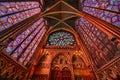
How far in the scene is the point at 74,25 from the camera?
12156 mm

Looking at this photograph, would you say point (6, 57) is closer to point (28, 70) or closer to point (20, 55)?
point (20, 55)

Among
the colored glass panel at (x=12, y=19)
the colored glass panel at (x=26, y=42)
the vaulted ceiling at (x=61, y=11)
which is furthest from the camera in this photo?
the vaulted ceiling at (x=61, y=11)

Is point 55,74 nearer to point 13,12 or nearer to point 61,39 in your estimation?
point 61,39

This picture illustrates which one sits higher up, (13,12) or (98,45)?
(13,12)

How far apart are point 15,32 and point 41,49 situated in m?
3.80

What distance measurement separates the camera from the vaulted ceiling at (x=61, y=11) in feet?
32.7

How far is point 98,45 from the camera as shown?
7680 mm

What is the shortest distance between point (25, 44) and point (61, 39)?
14.2 ft

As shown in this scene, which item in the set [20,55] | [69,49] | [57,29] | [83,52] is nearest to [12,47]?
[20,55]

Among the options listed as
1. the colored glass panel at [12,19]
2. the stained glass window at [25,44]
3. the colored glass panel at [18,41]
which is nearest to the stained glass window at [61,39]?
the stained glass window at [25,44]

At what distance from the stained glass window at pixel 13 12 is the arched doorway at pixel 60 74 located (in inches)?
181

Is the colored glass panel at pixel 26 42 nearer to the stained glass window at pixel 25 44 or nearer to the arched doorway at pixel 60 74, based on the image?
the stained glass window at pixel 25 44

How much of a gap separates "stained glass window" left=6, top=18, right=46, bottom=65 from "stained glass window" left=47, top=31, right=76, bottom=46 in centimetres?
135

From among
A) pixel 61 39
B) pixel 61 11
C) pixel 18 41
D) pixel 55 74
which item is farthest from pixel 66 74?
pixel 61 11
